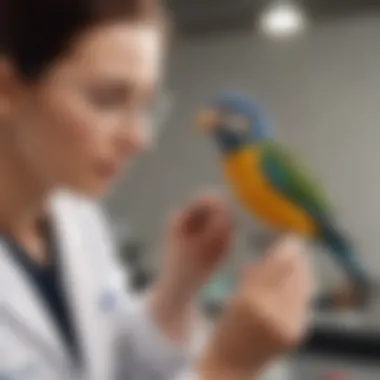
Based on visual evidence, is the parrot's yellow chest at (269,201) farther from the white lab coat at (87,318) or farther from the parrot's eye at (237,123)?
the white lab coat at (87,318)

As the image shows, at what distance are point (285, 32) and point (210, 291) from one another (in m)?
0.24

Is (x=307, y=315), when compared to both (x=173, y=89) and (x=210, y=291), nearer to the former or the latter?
(x=210, y=291)

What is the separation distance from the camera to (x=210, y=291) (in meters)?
0.65

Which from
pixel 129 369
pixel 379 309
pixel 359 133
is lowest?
pixel 129 369

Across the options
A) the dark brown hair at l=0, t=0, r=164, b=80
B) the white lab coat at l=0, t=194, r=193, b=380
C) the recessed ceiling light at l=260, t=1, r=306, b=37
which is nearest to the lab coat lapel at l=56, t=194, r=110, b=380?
the white lab coat at l=0, t=194, r=193, b=380

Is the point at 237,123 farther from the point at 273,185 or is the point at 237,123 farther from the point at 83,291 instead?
the point at 83,291

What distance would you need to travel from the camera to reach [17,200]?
63cm

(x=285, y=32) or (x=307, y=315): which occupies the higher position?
(x=285, y=32)

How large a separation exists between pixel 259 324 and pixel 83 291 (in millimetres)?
142

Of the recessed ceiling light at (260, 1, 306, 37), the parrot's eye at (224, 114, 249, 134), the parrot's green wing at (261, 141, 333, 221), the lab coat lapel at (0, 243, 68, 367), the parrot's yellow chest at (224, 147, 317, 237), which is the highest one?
the recessed ceiling light at (260, 1, 306, 37)

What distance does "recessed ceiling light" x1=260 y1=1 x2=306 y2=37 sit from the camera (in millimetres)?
708

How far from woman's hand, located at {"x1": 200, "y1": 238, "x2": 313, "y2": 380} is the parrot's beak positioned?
12 centimetres

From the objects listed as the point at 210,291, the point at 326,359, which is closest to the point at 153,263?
the point at 210,291

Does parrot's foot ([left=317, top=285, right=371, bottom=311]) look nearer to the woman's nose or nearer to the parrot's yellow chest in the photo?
the parrot's yellow chest
